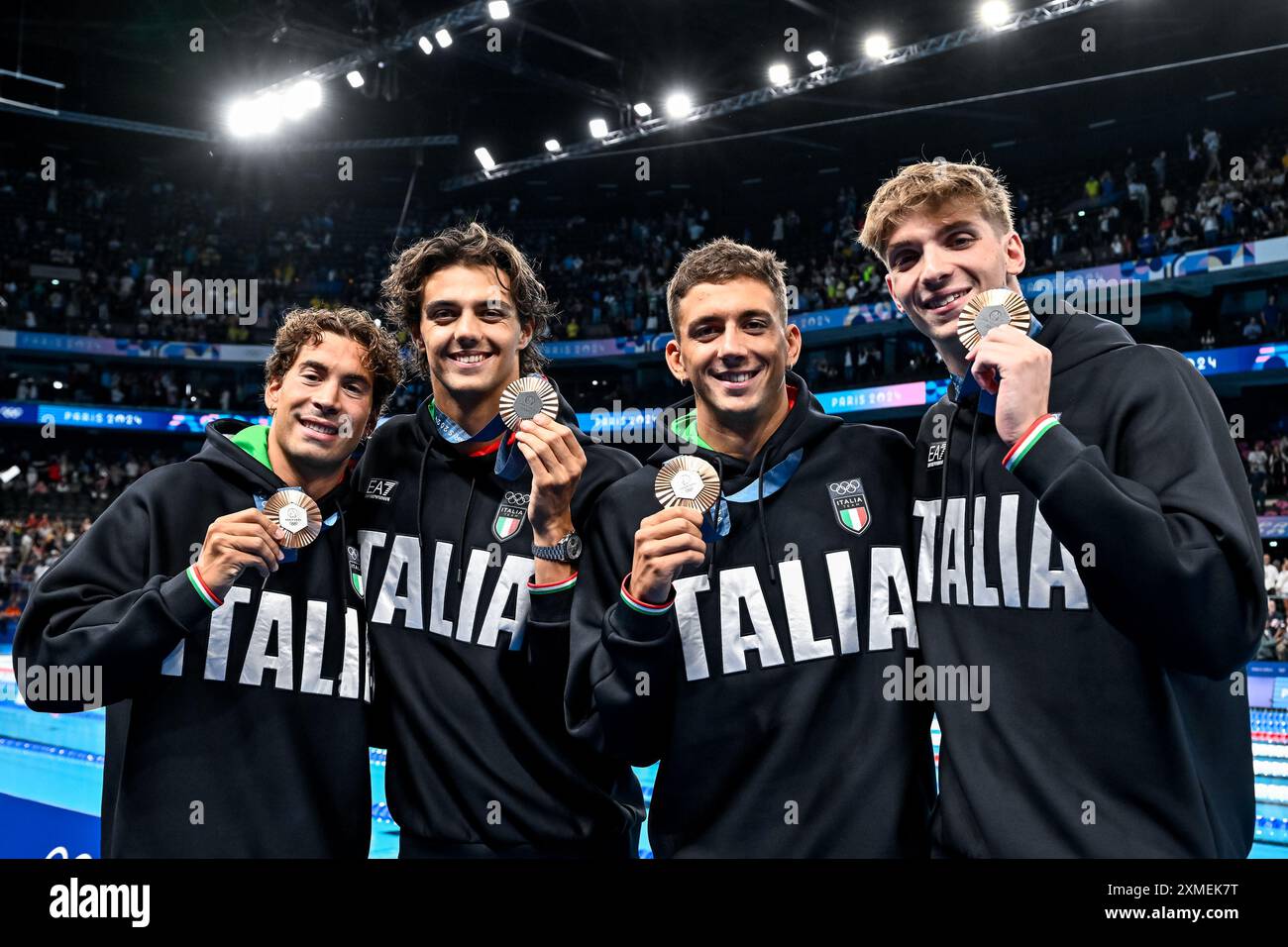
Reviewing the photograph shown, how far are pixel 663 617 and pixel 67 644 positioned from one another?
145 centimetres

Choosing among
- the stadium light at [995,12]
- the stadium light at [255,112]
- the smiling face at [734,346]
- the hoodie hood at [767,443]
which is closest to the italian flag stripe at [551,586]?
the hoodie hood at [767,443]

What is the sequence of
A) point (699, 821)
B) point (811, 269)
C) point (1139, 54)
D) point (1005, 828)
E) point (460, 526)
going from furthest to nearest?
point (811, 269) → point (1139, 54) → point (460, 526) → point (699, 821) → point (1005, 828)

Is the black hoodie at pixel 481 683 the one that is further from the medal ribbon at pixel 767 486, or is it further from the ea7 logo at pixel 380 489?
the medal ribbon at pixel 767 486

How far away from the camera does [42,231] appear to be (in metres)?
24.2

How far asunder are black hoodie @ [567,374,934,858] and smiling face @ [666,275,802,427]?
0.14 meters

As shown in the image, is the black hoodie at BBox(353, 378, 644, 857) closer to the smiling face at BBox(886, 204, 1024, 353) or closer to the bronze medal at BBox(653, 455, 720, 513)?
the bronze medal at BBox(653, 455, 720, 513)

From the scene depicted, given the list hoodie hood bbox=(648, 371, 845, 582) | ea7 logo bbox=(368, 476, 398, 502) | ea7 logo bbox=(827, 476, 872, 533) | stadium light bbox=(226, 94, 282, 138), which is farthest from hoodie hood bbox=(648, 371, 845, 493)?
stadium light bbox=(226, 94, 282, 138)

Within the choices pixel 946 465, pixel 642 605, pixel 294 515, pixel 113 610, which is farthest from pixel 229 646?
pixel 946 465

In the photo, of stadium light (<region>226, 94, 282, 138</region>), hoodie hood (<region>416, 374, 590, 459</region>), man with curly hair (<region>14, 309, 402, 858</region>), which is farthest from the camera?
stadium light (<region>226, 94, 282, 138</region>)

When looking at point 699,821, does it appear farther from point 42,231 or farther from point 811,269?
point 42,231

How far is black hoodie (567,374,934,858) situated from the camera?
2160 millimetres

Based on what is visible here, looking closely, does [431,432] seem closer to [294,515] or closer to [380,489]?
[380,489]

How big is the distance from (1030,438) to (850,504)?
545mm

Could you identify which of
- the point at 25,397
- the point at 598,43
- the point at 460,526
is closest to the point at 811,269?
the point at 598,43
